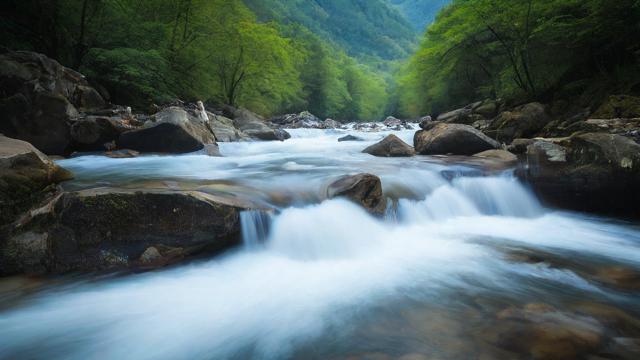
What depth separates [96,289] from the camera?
330 cm

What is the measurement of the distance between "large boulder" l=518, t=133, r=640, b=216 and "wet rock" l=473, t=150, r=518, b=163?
67.6 inches

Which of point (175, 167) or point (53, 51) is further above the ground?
point (53, 51)

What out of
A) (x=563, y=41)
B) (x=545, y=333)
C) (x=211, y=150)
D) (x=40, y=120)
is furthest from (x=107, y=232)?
(x=563, y=41)

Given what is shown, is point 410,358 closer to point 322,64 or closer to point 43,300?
point 43,300

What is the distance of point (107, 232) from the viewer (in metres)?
3.53

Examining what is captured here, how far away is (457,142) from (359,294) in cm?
715

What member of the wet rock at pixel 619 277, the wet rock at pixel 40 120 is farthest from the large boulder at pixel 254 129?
the wet rock at pixel 619 277

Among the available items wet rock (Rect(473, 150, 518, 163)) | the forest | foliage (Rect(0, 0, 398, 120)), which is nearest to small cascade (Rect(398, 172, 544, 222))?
wet rock (Rect(473, 150, 518, 163))

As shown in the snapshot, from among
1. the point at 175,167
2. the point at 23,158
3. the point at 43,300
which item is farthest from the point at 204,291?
the point at 175,167

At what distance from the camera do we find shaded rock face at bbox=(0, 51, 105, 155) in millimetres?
7930

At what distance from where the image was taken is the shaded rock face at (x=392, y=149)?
984 centimetres

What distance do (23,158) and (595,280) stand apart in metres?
6.33

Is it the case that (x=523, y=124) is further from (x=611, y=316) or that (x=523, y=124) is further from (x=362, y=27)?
(x=362, y=27)

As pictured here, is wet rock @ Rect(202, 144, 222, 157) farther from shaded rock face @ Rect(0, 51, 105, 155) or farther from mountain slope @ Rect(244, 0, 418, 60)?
mountain slope @ Rect(244, 0, 418, 60)
